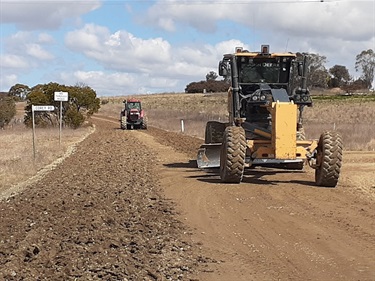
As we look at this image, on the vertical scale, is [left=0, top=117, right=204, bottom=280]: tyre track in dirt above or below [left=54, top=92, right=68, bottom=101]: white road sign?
below

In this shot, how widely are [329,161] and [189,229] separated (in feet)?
16.8

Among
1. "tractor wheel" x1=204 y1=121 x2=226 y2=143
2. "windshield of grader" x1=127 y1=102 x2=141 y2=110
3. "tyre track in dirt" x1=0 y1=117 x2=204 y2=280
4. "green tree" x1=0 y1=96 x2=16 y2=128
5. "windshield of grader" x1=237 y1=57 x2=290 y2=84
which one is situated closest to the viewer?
"tyre track in dirt" x1=0 y1=117 x2=204 y2=280

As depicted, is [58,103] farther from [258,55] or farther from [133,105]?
[258,55]

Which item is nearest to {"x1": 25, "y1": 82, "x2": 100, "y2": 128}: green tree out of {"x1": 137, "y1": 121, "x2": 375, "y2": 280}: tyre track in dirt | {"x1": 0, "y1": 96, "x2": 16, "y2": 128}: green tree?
{"x1": 0, "y1": 96, "x2": 16, "y2": 128}: green tree

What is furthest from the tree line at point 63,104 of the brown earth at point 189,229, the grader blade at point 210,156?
the brown earth at point 189,229

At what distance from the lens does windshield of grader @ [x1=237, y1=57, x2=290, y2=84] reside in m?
15.5

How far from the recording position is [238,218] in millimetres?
9609

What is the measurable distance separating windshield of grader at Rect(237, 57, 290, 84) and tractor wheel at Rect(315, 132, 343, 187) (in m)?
3.09

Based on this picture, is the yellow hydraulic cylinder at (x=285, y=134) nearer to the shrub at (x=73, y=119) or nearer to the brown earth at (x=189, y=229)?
the brown earth at (x=189, y=229)

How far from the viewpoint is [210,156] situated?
15703mm

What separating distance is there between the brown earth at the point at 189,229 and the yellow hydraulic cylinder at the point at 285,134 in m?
0.79

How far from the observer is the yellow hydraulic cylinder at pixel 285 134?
12.8 m

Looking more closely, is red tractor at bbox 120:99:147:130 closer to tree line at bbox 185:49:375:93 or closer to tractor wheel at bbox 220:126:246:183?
tractor wheel at bbox 220:126:246:183

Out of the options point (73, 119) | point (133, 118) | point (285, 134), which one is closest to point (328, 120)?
point (133, 118)
